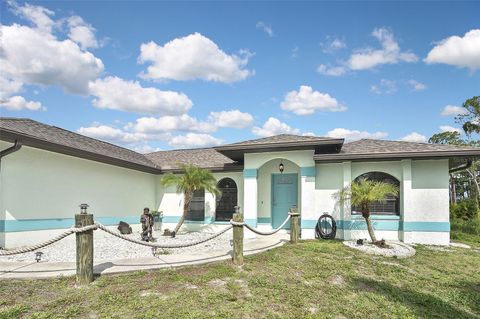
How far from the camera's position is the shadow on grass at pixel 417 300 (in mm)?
5148

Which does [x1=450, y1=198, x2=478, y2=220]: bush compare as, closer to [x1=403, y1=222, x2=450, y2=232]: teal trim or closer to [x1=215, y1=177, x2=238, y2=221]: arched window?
[x1=403, y1=222, x2=450, y2=232]: teal trim

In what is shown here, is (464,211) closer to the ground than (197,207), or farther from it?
closer to the ground

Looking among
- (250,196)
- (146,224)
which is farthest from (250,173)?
(146,224)

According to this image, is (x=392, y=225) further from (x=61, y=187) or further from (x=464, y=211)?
(x=61, y=187)

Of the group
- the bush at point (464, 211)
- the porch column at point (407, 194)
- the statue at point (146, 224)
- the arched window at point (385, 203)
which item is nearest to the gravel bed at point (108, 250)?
the statue at point (146, 224)

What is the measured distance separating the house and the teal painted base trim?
0.03 metres

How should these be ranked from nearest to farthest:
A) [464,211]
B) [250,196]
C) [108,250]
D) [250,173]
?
[108,250], [250,196], [250,173], [464,211]

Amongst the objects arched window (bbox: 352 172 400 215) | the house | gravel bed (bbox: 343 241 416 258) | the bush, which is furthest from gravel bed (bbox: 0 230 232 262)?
the bush

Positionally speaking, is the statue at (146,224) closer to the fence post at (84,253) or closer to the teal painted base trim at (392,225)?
the fence post at (84,253)

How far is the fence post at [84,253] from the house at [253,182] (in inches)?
174

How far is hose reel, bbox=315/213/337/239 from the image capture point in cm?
1138

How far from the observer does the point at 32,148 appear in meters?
9.52

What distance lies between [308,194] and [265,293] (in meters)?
6.56

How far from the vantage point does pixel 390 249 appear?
941cm
